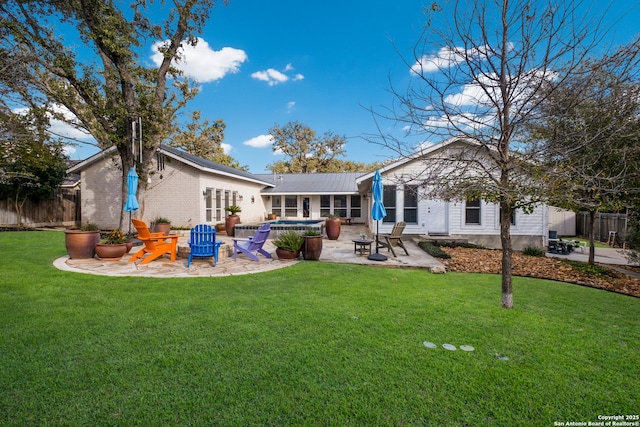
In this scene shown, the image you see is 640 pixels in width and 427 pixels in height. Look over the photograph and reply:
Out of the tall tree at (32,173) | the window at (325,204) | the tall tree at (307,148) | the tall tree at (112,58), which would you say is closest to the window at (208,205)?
the tall tree at (112,58)

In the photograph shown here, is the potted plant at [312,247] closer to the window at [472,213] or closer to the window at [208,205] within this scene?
the window at [472,213]

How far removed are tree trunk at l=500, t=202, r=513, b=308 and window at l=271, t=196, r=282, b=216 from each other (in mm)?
19683

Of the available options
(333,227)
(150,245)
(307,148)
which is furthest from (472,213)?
(307,148)

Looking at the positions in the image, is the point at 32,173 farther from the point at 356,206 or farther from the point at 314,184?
the point at 356,206

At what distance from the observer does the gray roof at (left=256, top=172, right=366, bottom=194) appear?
70.6 ft

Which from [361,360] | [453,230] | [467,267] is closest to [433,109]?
[361,360]

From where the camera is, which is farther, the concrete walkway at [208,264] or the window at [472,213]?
the window at [472,213]

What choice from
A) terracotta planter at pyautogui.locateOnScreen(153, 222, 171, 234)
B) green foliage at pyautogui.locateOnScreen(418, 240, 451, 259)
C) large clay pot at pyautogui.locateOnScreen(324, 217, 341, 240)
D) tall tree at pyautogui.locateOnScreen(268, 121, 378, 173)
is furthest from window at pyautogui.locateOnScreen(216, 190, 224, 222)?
tall tree at pyautogui.locateOnScreen(268, 121, 378, 173)

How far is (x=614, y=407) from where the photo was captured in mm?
2225

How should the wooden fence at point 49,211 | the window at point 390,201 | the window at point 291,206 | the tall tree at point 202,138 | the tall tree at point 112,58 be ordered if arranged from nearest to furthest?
1. the tall tree at point 112,58
2. the window at point 390,201
3. the wooden fence at point 49,211
4. the window at point 291,206
5. the tall tree at point 202,138

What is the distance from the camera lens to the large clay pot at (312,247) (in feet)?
25.8

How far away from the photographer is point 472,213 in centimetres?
1268

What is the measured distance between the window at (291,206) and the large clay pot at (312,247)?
15124mm

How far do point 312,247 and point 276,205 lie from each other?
15.9 meters
